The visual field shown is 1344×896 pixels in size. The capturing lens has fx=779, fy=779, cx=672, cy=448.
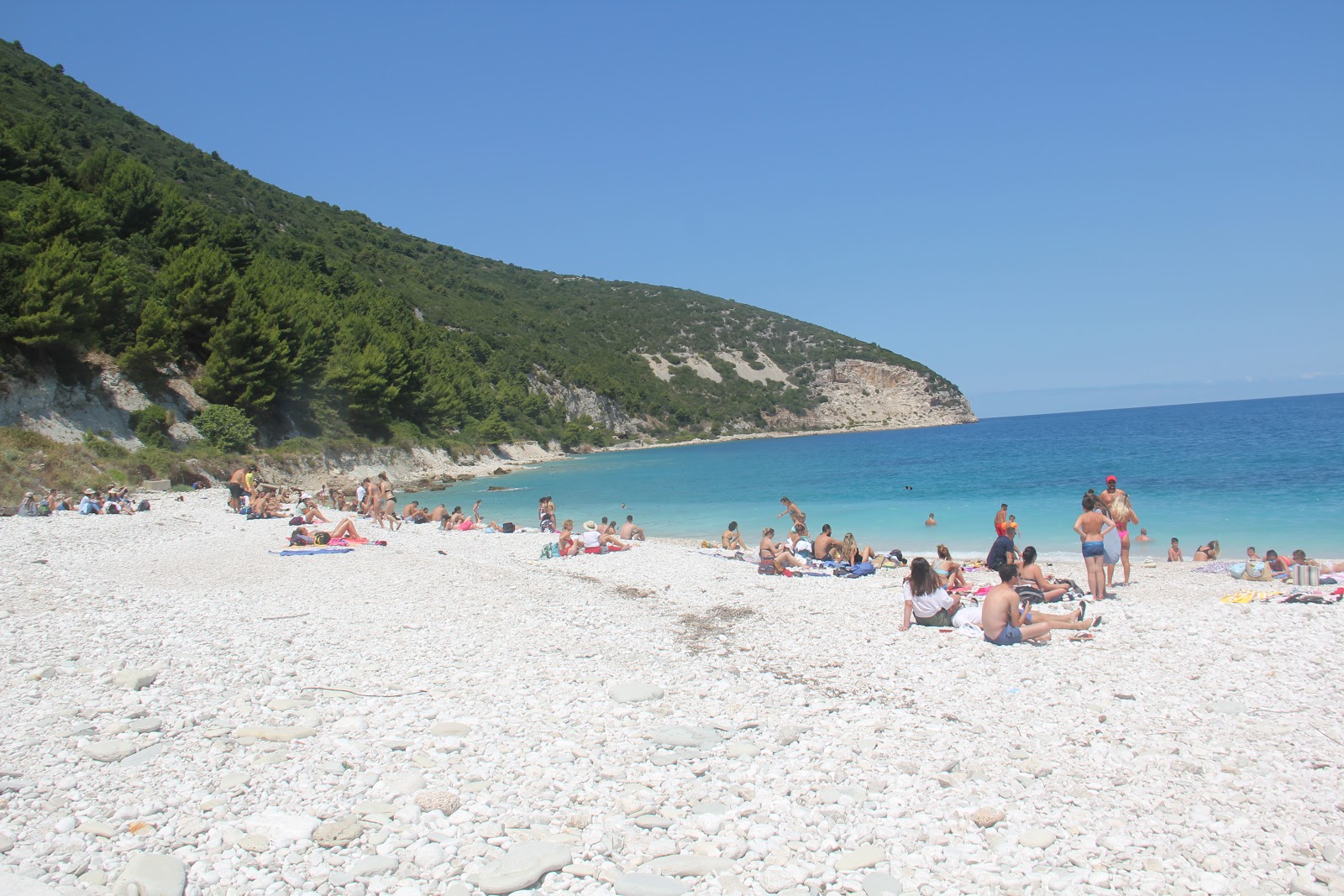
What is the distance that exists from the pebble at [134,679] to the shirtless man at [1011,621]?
8458mm

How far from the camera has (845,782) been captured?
528 centimetres

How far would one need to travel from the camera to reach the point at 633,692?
7.14m

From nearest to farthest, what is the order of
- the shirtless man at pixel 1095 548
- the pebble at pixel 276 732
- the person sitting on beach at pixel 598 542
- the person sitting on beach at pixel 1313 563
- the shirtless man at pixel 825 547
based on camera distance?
the pebble at pixel 276 732
the shirtless man at pixel 1095 548
the person sitting on beach at pixel 1313 563
the shirtless man at pixel 825 547
the person sitting on beach at pixel 598 542

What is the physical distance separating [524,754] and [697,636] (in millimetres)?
4038

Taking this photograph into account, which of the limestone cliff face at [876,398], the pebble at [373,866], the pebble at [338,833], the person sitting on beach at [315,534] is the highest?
the limestone cliff face at [876,398]

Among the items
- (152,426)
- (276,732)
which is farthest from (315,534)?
(152,426)

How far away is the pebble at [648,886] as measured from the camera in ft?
13.2

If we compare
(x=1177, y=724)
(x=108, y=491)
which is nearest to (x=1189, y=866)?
(x=1177, y=724)

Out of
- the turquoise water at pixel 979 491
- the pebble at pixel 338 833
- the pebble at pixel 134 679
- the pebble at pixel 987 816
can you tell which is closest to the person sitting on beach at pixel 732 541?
the turquoise water at pixel 979 491

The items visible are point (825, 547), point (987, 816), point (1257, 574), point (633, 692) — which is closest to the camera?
point (987, 816)

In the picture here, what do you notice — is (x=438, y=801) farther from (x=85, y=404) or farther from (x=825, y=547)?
(x=85, y=404)

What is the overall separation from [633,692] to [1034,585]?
6.60m

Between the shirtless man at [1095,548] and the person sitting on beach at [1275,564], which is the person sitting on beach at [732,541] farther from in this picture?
the person sitting on beach at [1275,564]

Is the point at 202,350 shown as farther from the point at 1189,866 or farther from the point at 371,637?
the point at 1189,866
